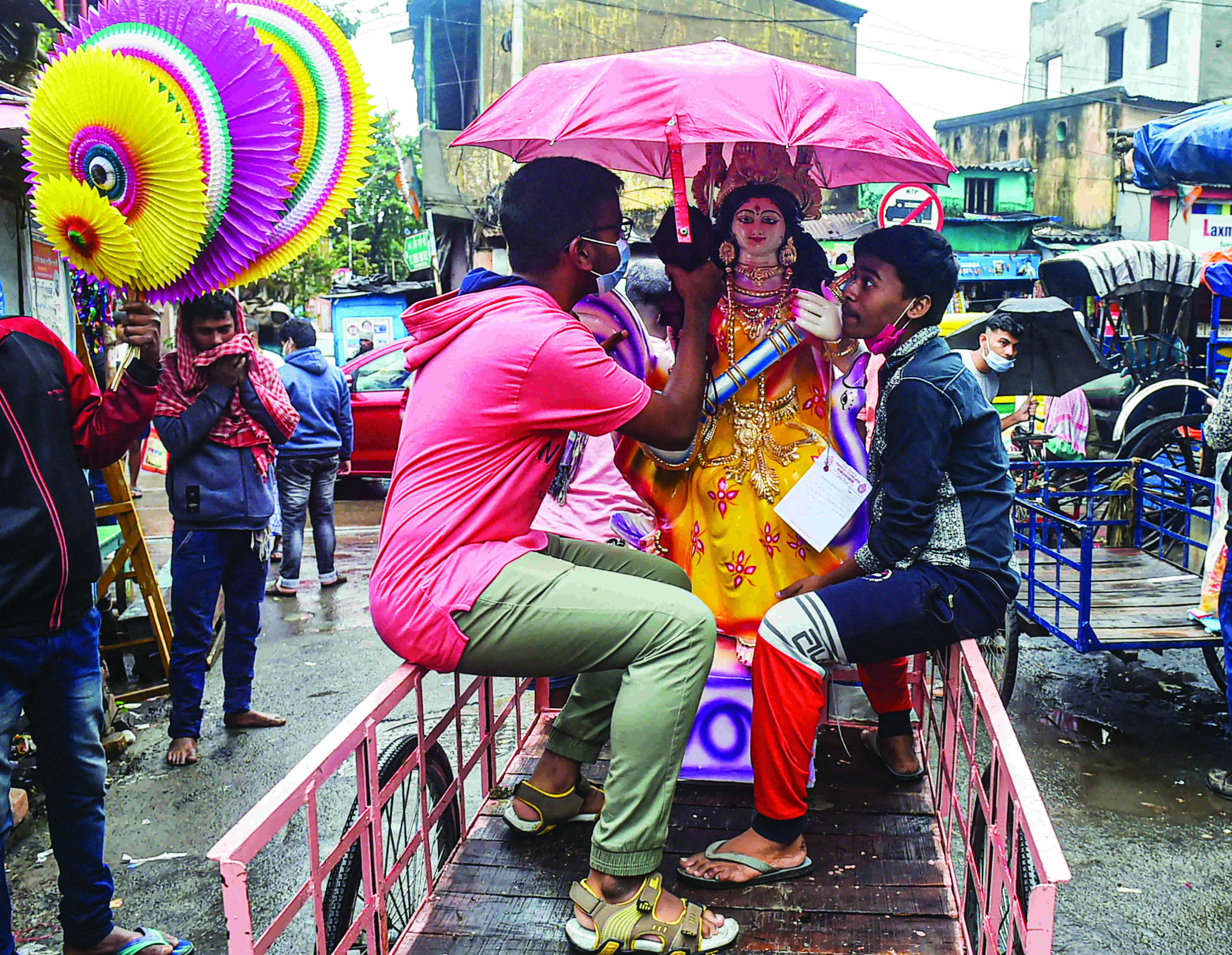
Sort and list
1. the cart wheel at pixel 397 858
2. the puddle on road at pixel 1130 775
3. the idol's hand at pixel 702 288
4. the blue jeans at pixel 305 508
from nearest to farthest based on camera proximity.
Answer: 1. the cart wheel at pixel 397 858
2. the idol's hand at pixel 702 288
3. the puddle on road at pixel 1130 775
4. the blue jeans at pixel 305 508

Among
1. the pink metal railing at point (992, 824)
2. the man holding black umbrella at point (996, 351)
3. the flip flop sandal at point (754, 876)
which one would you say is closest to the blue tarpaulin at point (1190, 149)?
the man holding black umbrella at point (996, 351)

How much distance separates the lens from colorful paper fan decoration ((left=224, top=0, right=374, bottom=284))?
8.15 feet

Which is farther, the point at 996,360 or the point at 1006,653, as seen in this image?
the point at 996,360

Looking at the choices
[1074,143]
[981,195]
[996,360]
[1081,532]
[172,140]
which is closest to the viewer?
[172,140]

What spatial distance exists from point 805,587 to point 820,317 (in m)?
0.84

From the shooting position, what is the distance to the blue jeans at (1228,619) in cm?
420

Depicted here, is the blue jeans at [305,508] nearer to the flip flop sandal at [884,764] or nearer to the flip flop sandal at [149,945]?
the flip flop sandal at [149,945]

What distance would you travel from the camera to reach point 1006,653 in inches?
201

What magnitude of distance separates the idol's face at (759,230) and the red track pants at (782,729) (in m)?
1.32

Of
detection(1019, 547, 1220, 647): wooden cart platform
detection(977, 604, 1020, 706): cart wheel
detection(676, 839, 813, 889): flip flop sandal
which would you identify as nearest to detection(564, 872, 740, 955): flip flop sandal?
detection(676, 839, 813, 889): flip flop sandal

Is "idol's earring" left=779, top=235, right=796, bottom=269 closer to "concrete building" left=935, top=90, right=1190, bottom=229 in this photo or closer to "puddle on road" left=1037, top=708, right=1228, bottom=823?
"puddle on road" left=1037, top=708, right=1228, bottom=823

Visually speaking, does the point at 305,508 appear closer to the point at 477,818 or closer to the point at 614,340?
the point at 614,340

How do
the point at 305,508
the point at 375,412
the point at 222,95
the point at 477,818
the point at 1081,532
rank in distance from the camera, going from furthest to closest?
1. the point at 375,412
2. the point at 305,508
3. the point at 1081,532
4. the point at 477,818
5. the point at 222,95

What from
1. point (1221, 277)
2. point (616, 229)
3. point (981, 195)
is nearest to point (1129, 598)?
point (1221, 277)
